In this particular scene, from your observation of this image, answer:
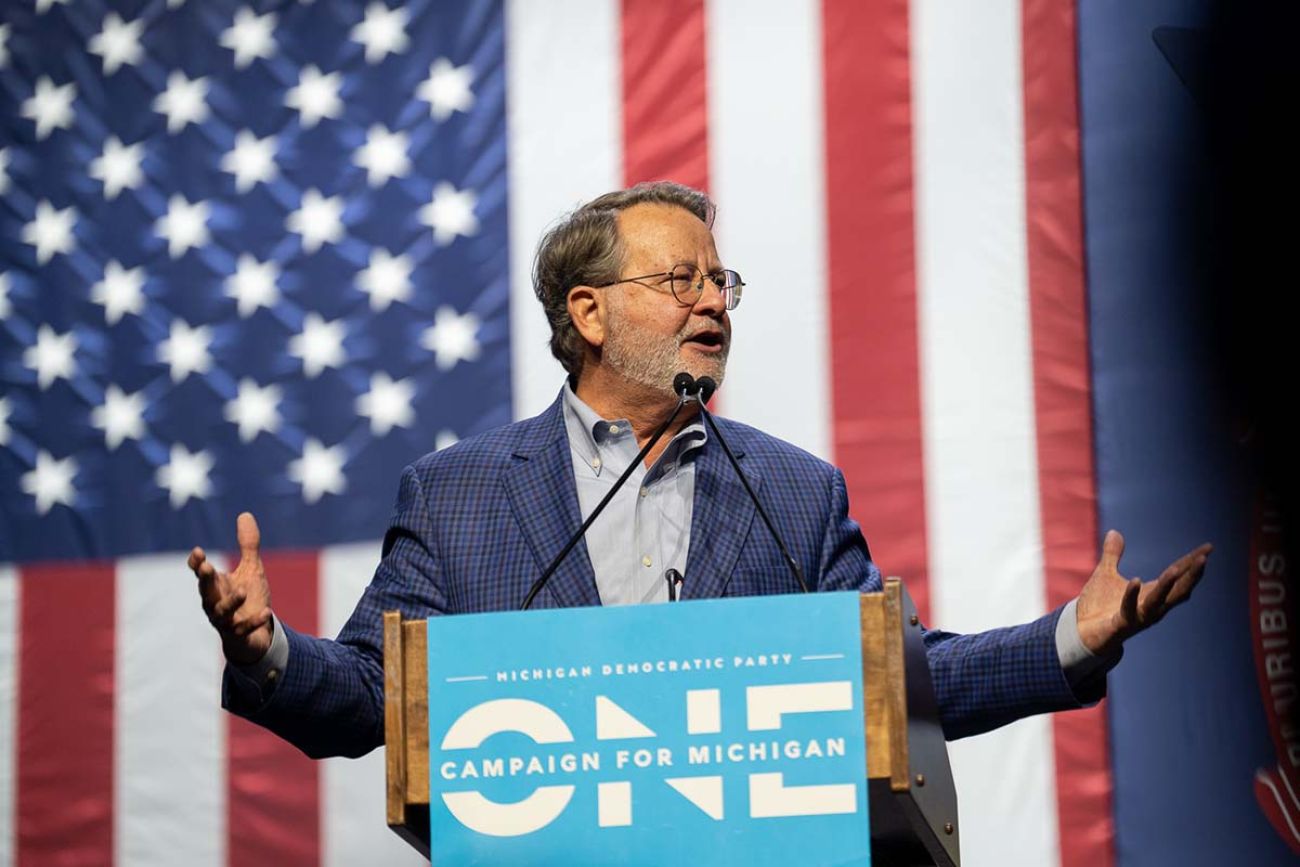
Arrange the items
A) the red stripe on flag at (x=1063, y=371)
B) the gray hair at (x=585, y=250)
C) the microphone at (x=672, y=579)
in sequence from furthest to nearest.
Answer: the red stripe on flag at (x=1063, y=371), the gray hair at (x=585, y=250), the microphone at (x=672, y=579)

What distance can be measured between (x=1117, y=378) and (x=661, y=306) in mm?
1196

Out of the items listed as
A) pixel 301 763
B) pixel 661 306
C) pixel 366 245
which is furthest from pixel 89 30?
pixel 661 306

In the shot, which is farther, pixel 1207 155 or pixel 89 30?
pixel 89 30

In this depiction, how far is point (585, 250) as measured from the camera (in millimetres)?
2973

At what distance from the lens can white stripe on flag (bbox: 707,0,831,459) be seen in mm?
3736

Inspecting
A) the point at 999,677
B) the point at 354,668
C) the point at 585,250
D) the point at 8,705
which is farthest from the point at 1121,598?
the point at 8,705

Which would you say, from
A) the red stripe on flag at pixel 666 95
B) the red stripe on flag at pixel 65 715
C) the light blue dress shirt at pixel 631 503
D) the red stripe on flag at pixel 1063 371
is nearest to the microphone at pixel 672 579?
the light blue dress shirt at pixel 631 503

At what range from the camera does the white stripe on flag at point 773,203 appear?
3.74 metres

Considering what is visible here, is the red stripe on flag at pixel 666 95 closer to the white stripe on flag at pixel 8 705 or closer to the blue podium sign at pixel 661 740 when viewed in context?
the white stripe on flag at pixel 8 705

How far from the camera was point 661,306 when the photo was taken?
9.37 ft

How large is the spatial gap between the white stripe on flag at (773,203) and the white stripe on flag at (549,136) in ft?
0.79

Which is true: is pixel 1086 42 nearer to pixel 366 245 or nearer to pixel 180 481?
pixel 366 245

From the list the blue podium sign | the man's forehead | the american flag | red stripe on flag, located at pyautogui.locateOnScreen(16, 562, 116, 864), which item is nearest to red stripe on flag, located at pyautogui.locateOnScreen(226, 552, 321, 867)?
the american flag

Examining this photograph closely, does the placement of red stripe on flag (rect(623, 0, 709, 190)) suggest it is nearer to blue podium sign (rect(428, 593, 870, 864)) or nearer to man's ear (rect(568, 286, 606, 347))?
man's ear (rect(568, 286, 606, 347))
